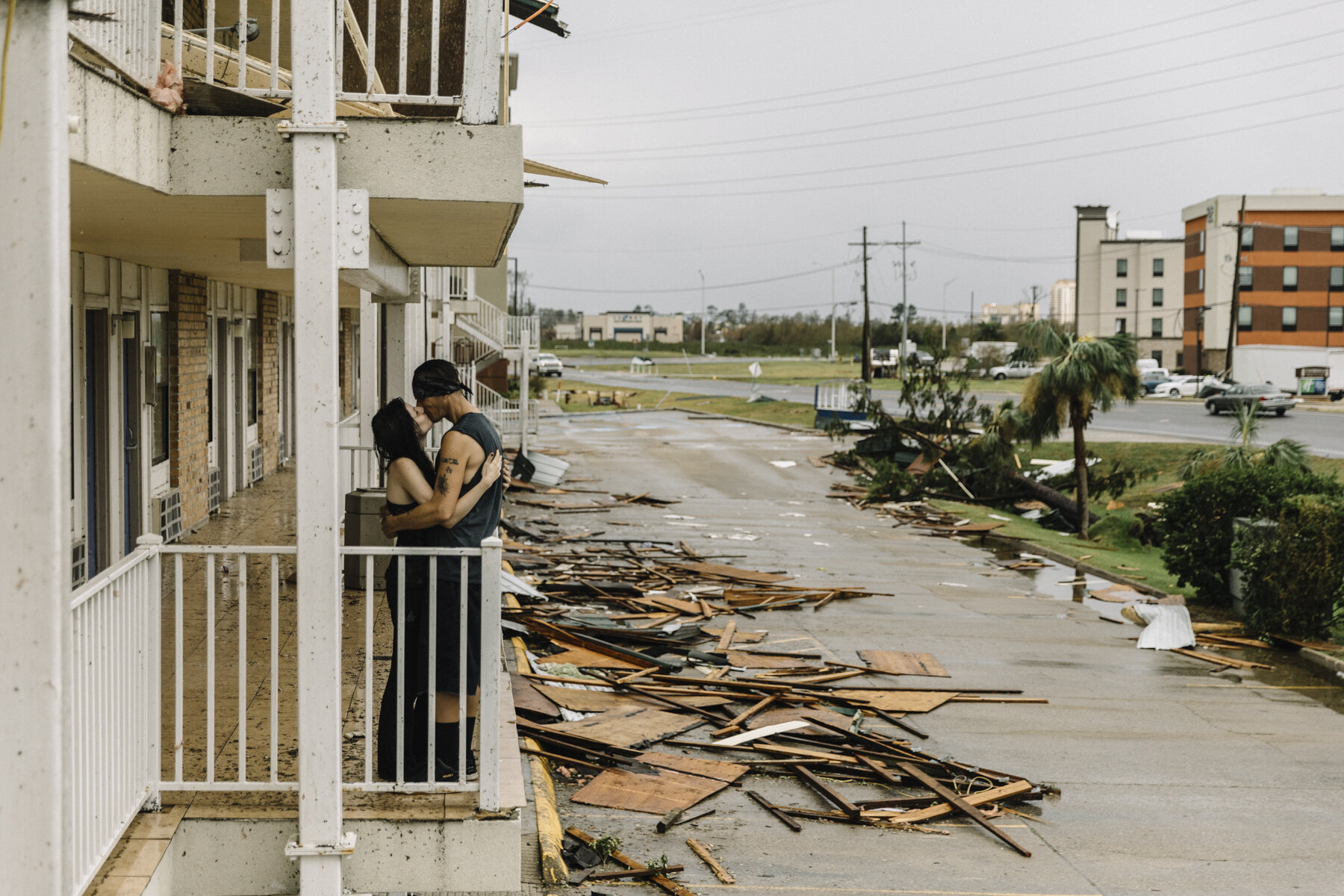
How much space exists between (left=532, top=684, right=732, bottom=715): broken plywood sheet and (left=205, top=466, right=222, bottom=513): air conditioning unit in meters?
5.87

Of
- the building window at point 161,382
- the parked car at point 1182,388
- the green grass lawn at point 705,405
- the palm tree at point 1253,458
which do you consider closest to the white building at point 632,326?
the green grass lawn at point 705,405

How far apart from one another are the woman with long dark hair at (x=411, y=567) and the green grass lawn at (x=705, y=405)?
141 feet

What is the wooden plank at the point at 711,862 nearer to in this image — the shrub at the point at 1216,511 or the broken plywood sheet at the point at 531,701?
the broken plywood sheet at the point at 531,701

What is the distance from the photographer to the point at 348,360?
26094 millimetres

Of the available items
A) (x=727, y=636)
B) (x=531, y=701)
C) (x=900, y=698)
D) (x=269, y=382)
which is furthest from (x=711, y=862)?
(x=269, y=382)

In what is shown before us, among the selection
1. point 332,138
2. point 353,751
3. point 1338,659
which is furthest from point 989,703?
point 332,138

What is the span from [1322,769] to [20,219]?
947cm

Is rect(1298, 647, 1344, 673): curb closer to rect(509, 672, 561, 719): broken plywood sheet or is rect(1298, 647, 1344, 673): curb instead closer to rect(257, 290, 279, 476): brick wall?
rect(509, 672, 561, 719): broken plywood sheet

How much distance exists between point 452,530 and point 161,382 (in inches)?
307

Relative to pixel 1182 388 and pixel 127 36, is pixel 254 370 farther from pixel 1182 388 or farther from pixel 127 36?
pixel 1182 388

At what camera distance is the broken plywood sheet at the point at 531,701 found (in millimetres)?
9375

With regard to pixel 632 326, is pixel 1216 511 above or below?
below

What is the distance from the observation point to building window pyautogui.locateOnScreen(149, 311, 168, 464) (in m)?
12.0

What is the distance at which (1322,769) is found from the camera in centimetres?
937
